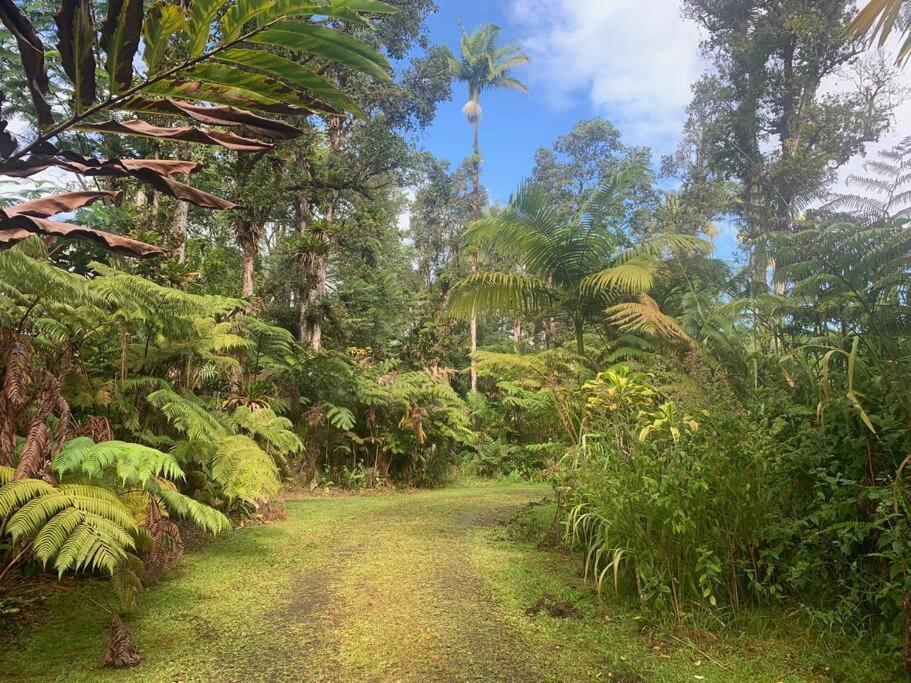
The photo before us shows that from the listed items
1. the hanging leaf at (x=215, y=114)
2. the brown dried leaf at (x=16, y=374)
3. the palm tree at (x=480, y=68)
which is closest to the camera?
the hanging leaf at (x=215, y=114)

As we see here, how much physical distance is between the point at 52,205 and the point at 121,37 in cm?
45

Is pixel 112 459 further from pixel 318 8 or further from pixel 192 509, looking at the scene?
pixel 318 8

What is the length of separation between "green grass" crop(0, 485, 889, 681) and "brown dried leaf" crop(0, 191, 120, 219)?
199cm

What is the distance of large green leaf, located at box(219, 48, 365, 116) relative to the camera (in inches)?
35.0

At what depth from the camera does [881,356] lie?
2.72 meters

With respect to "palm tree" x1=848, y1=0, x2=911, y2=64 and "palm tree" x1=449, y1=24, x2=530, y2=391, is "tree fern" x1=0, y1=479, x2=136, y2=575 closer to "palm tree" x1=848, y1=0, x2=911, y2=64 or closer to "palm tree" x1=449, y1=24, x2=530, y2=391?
"palm tree" x1=848, y1=0, x2=911, y2=64

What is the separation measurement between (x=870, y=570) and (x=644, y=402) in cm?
198

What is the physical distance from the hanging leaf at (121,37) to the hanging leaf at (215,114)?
0.13ft

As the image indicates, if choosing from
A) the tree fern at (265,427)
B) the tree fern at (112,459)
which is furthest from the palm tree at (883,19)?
the tree fern at (265,427)

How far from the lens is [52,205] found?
1113mm

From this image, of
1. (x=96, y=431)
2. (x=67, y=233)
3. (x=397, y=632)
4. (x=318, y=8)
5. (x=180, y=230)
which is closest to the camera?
(x=318, y=8)

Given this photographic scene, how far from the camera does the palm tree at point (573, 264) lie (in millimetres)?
5582

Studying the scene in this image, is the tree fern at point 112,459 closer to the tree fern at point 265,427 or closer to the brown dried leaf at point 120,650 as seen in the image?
the brown dried leaf at point 120,650

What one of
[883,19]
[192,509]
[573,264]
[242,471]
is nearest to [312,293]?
[573,264]
